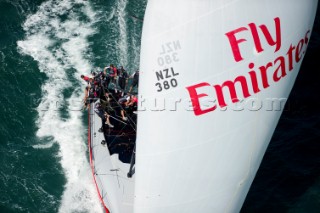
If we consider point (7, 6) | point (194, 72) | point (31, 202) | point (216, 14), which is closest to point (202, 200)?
point (194, 72)

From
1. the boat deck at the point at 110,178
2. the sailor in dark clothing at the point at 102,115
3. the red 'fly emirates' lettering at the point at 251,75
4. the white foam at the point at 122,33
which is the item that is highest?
the white foam at the point at 122,33

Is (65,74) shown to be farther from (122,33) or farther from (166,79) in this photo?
(166,79)

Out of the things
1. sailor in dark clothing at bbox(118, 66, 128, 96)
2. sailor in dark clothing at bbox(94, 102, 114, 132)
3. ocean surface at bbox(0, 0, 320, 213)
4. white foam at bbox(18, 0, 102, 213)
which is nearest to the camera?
ocean surface at bbox(0, 0, 320, 213)

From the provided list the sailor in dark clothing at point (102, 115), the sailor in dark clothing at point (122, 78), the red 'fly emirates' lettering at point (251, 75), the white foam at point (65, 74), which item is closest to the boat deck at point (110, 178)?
the sailor in dark clothing at point (102, 115)

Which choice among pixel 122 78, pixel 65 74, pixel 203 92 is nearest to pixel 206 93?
pixel 203 92

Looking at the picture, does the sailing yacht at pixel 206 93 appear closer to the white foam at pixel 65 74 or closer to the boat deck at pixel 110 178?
the boat deck at pixel 110 178

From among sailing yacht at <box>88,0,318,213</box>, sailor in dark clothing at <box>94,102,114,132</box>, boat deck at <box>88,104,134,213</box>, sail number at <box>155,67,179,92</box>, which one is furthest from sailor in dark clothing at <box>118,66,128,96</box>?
sail number at <box>155,67,179,92</box>

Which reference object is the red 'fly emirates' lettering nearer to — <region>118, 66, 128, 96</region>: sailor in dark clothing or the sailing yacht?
the sailing yacht
